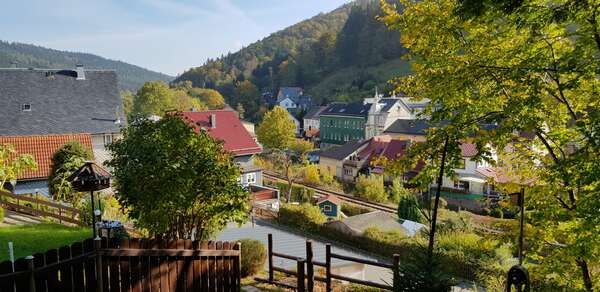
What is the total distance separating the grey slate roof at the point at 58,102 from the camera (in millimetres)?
27109

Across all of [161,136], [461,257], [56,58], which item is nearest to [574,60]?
[161,136]

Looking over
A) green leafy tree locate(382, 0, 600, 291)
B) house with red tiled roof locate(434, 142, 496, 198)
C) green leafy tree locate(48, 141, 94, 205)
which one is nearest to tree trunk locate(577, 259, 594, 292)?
green leafy tree locate(382, 0, 600, 291)

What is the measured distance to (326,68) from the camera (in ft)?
440

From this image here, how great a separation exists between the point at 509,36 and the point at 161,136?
6756mm

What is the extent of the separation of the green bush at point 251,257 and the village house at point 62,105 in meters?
17.1

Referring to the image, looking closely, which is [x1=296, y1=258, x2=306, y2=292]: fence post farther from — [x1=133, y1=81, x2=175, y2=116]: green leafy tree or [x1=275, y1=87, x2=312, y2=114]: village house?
[x1=275, y1=87, x2=312, y2=114]: village house

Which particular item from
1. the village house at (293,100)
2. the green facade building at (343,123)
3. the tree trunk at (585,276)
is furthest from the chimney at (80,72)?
the village house at (293,100)

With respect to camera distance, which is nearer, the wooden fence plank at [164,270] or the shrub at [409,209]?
the wooden fence plank at [164,270]

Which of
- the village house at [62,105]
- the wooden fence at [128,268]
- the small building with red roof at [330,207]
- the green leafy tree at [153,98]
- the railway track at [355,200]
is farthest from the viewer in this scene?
the green leafy tree at [153,98]

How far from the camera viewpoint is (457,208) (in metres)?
37.1

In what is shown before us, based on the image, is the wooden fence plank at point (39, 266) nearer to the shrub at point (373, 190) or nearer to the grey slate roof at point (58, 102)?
the grey slate roof at point (58, 102)

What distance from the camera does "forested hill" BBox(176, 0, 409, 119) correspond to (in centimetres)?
10950

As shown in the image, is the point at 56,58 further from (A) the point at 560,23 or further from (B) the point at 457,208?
(A) the point at 560,23

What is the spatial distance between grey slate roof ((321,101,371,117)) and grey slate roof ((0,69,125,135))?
135ft
